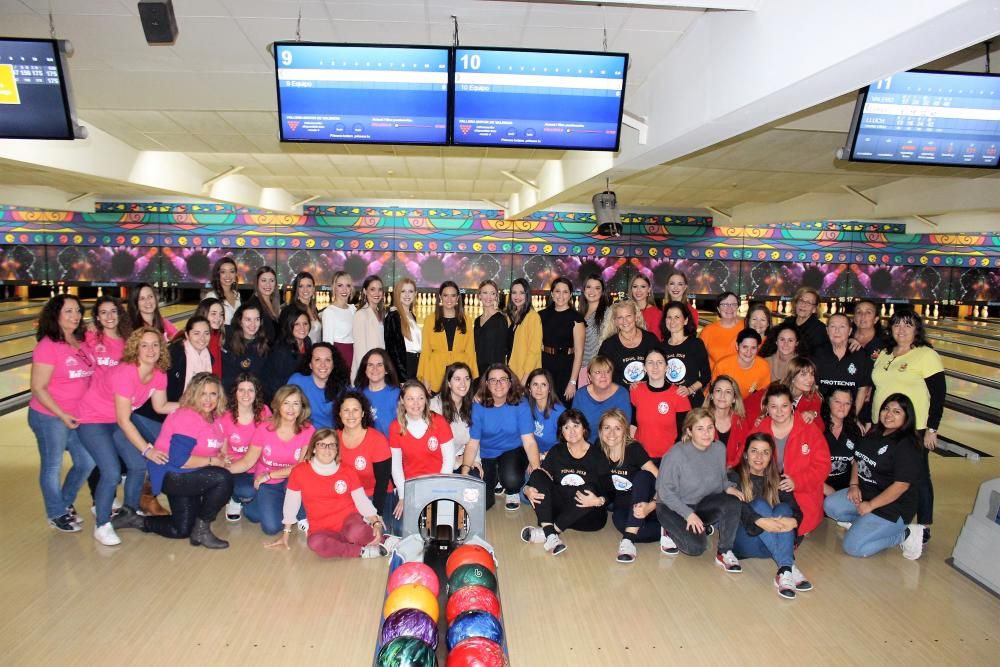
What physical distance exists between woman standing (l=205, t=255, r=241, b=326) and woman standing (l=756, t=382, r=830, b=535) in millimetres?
2384

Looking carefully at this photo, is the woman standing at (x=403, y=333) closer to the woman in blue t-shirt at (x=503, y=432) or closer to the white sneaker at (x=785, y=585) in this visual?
the woman in blue t-shirt at (x=503, y=432)

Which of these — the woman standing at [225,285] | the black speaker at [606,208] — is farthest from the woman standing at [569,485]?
the black speaker at [606,208]

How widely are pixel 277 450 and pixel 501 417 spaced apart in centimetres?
87

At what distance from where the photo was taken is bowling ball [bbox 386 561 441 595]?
6.25 feet

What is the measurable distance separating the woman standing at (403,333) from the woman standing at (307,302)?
0.34 meters

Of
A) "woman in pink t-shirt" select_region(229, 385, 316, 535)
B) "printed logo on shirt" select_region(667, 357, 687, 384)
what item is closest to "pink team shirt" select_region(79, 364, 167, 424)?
"woman in pink t-shirt" select_region(229, 385, 316, 535)

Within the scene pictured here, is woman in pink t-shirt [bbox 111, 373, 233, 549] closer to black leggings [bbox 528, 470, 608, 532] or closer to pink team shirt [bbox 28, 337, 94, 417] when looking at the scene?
pink team shirt [bbox 28, 337, 94, 417]

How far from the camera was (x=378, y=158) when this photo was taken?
17.7 feet

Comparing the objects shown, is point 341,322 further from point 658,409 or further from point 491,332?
point 658,409

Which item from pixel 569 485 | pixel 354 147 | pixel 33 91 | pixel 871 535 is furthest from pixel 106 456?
pixel 354 147

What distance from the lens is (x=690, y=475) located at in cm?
248

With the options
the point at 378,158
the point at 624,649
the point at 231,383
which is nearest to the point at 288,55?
the point at 231,383

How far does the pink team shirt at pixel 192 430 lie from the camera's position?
8.00 ft

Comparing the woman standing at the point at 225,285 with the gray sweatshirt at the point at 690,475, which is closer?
the gray sweatshirt at the point at 690,475
